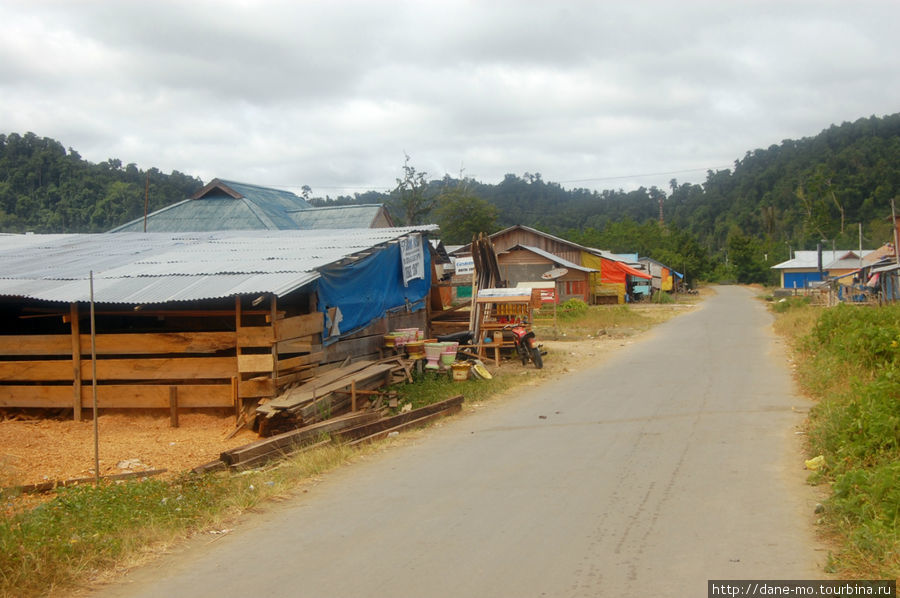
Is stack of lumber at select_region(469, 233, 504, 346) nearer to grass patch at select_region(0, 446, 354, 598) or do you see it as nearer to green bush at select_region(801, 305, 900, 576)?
green bush at select_region(801, 305, 900, 576)

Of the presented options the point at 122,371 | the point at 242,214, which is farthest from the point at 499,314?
the point at 242,214

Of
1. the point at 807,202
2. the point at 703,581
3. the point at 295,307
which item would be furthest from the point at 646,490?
the point at 807,202

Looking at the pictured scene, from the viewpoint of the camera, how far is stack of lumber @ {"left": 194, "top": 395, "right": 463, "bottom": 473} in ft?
28.0

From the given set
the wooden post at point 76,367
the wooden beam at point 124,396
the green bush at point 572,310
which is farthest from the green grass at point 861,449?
the green bush at point 572,310

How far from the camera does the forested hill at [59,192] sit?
4269 centimetres

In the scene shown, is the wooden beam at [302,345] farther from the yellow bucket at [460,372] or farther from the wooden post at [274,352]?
the yellow bucket at [460,372]

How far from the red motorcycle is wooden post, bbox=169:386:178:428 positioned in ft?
30.2

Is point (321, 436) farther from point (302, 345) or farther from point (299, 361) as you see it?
point (302, 345)

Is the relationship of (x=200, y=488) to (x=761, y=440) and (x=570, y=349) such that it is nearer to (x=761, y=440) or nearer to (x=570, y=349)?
(x=761, y=440)

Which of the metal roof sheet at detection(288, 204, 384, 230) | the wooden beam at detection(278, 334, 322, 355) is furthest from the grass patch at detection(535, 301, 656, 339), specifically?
the wooden beam at detection(278, 334, 322, 355)

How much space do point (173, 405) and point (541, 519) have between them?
7781mm

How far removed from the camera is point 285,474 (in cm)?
806

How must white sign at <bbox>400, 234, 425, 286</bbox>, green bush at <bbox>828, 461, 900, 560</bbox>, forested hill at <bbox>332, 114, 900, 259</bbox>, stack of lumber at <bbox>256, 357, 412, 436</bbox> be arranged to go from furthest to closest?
forested hill at <bbox>332, 114, 900, 259</bbox>, white sign at <bbox>400, 234, 425, 286</bbox>, stack of lumber at <bbox>256, 357, 412, 436</bbox>, green bush at <bbox>828, 461, 900, 560</bbox>

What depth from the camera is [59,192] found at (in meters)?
44.9
